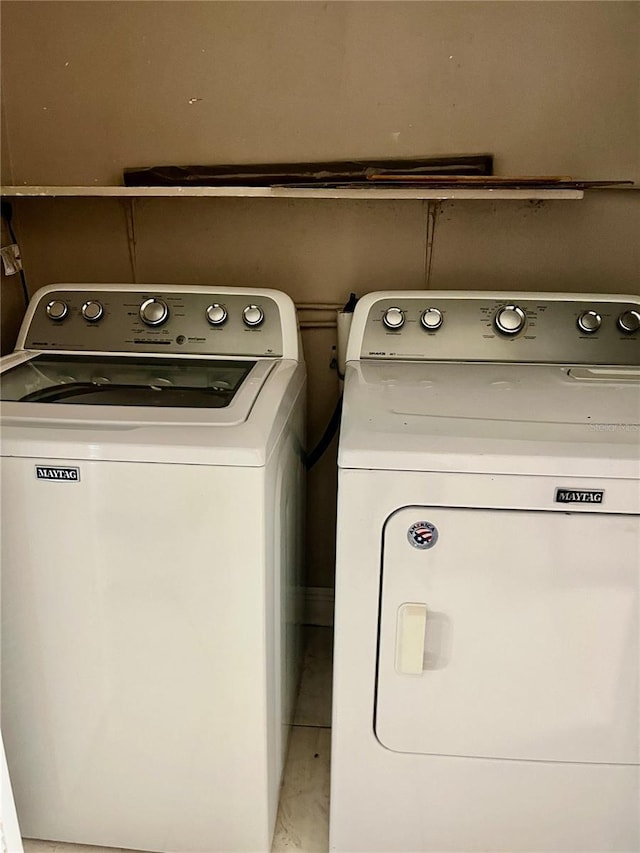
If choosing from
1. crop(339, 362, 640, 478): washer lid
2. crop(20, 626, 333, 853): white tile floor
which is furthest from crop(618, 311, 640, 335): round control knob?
crop(20, 626, 333, 853): white tile floor

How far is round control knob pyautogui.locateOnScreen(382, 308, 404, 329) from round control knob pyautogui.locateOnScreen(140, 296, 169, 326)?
20.5 inches

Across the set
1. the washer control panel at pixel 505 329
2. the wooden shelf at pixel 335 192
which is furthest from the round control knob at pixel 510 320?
the wooden shelf at pixel 335 192

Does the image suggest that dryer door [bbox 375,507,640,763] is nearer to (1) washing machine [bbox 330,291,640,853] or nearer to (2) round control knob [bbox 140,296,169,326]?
(1) washing machine [bbox 330,291,640,853]

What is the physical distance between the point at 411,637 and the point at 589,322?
0.86 metres

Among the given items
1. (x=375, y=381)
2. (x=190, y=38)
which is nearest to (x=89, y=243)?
(x=190, y=38)

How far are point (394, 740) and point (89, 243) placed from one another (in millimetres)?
1475

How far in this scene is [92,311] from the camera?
1696 millimetres

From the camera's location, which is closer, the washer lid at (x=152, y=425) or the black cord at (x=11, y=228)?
the washer lid at (x=152, y=425)

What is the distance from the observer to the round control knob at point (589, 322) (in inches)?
63.0

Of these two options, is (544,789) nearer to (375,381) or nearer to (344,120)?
(375,381)

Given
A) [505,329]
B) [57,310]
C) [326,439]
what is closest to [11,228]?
[57,310]

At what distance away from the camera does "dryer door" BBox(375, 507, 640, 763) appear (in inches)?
44.3

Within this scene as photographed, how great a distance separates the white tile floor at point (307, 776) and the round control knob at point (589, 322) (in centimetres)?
113

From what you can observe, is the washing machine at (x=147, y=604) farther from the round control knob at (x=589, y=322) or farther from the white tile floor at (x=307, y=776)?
the round control knob at (x=589, y=322)
